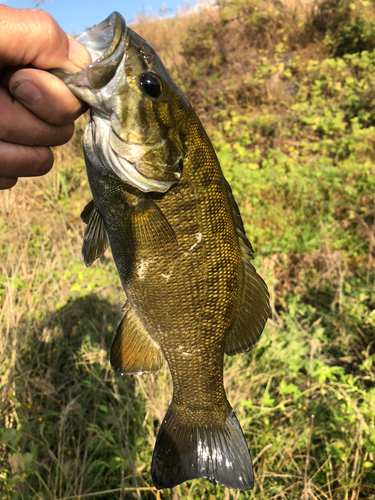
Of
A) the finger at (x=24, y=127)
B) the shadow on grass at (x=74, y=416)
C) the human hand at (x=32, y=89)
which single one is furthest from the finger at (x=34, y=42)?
the shadow on grass at (x=74, y=416)

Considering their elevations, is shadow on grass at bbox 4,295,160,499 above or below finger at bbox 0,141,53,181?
below

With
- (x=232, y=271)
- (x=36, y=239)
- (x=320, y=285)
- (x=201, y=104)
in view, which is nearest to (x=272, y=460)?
(x=232, y=271)

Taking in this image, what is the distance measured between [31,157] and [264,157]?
5265 mm

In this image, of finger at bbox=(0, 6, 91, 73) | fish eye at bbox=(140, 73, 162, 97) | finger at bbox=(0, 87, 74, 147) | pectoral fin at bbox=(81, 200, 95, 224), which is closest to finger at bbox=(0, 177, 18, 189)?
finger at bbox=(0, 87, 74, 147)

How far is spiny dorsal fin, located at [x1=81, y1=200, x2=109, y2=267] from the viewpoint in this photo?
1417 mm

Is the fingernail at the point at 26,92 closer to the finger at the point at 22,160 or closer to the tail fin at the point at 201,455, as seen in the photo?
the finger at the point at 22,160

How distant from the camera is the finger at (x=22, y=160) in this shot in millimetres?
1247

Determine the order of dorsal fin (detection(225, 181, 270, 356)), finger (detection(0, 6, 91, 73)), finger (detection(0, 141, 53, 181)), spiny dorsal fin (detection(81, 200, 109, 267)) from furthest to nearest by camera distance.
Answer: dorsal fin (detection(225, 181, 270, 356)), spiny dorsal fin (detection(81, 200, 109, 267)), finger (detection(0, 141, 53, 181)), finger (detection(0, 6, 91, 73))

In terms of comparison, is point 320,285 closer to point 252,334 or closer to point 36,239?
point 252,334

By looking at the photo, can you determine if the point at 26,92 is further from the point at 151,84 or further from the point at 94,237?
the point at 94,237

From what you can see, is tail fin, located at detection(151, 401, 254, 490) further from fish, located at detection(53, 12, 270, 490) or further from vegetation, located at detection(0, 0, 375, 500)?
vegetation, located at detection(0, 0, 375, 500)

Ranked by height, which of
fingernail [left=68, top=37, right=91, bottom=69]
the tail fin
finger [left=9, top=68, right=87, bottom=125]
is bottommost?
the tail fin

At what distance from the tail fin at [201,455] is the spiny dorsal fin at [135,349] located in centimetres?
24

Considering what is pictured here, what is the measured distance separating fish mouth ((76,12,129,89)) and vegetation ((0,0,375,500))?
5.91 ft
